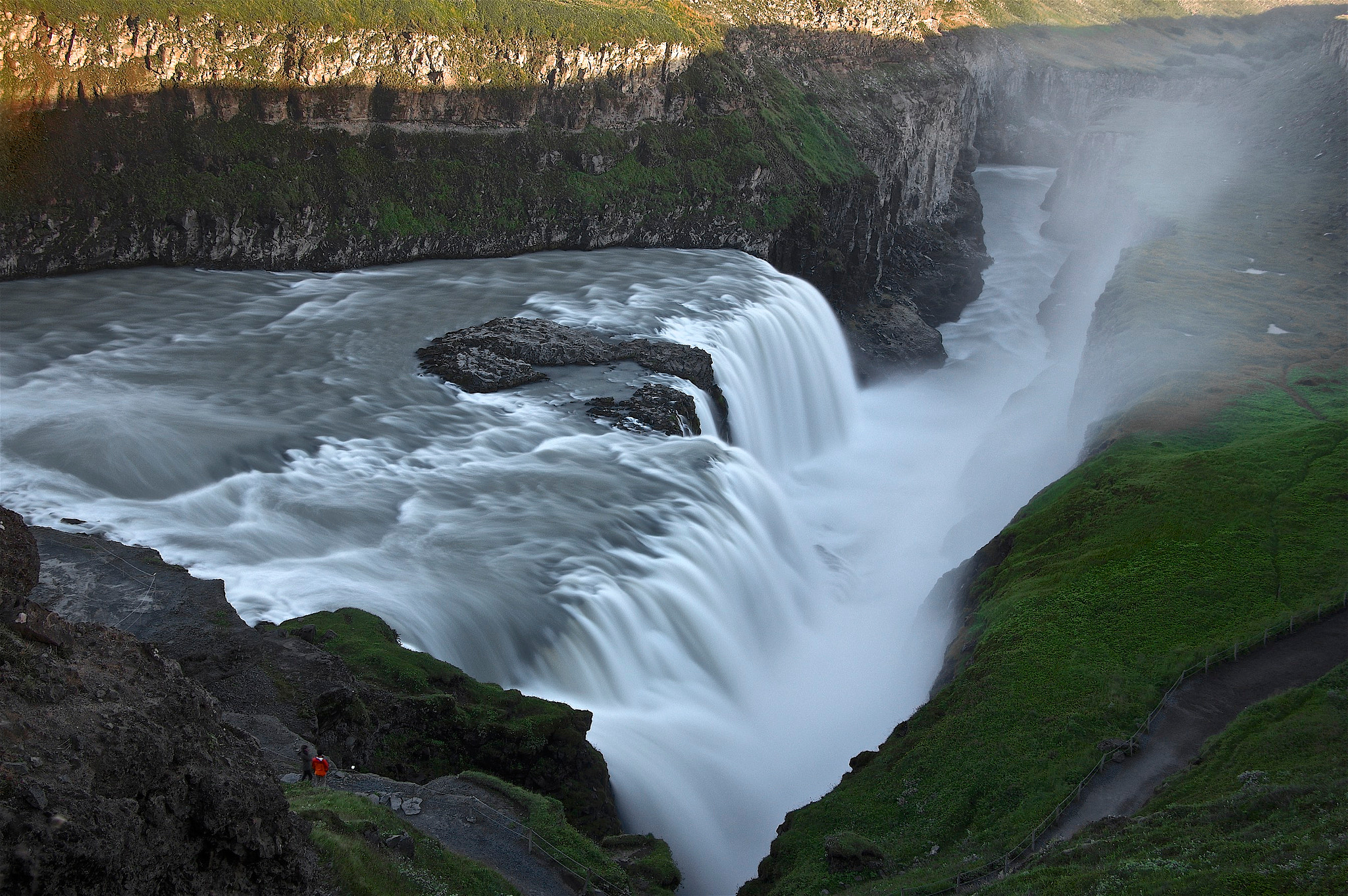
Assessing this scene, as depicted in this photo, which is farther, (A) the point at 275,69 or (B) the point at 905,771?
(A) the point at 275,69

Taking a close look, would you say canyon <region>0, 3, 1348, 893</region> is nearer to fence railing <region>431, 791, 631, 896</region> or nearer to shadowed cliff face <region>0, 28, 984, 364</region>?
shadowed cliff face <region>0, 28, 984, 364</region>

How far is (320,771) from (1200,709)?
17.0 metres

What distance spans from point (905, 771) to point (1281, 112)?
368ft

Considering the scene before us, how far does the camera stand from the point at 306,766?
15.3 m

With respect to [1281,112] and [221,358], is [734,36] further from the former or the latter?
[1281,112]

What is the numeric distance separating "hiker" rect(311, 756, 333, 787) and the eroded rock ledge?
19521 mm

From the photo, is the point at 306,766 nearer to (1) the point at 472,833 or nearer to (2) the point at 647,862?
(1) the point at 472,833

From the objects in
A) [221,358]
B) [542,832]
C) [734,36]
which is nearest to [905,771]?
[542,832]

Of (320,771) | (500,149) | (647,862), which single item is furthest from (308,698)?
(500,149)

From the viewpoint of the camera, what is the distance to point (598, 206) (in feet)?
172

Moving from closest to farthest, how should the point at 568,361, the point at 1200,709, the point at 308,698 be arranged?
the point at 308,698
the point at 1200,709
the point at 568,361

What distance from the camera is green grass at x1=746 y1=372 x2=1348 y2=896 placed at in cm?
1981

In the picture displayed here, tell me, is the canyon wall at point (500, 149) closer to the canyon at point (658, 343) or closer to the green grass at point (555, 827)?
the canyon at point (658, 343)

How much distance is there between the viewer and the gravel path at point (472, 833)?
1523 centimetres
